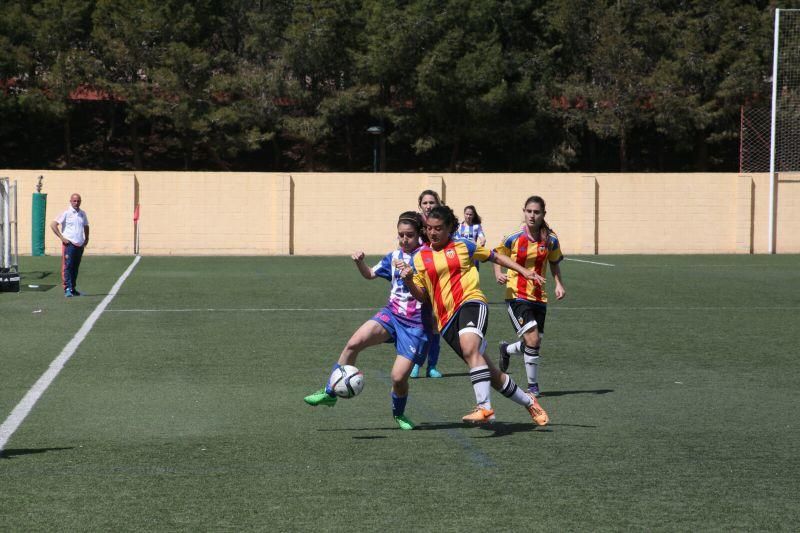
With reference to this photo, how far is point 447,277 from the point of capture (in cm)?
830

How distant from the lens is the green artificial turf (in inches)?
239

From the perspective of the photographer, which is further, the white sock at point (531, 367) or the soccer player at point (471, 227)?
the soccer player at point (471, 227)

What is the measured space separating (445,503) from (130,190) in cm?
3242

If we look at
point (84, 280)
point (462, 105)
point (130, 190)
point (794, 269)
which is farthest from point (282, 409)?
point (462, 105)

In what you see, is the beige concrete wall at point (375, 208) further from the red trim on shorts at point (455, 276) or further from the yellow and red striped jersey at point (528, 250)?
the red trim on shorts at point (455, 276)

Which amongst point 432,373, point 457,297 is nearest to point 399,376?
point 457,297

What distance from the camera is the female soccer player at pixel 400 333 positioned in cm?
838

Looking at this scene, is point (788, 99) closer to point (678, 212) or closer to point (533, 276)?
point (678, 212)

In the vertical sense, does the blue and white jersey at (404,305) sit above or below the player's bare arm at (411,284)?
below

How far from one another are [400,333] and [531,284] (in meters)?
2.25

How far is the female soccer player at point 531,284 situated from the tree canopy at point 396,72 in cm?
3540

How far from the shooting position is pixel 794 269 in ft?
96.6

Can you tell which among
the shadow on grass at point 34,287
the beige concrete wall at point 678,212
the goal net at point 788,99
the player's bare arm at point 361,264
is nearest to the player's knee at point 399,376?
the player's bare arm at point 361,264

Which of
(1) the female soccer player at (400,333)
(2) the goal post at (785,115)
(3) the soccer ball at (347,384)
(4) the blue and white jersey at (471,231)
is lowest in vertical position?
(3) the soccer ball at (347,384)
